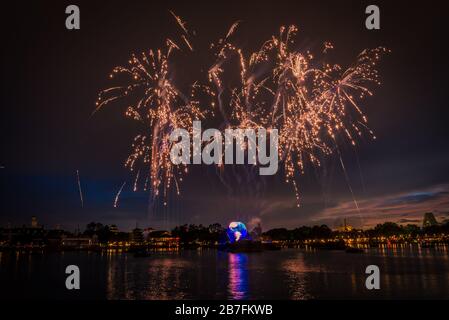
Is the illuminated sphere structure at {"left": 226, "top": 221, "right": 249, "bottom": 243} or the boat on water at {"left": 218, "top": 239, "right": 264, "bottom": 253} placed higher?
the illuminated sphere structure at {"left": 226, "top": 221, "right": 249, "bottom": 243}

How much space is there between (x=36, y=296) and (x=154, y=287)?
946cm

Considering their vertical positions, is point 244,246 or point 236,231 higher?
point 236,231

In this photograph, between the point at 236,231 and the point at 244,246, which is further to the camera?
the point at 236,231

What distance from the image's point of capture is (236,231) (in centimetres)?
13238

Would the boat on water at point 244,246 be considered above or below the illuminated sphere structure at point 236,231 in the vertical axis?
below

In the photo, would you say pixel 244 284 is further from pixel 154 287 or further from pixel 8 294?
pixel 8 294

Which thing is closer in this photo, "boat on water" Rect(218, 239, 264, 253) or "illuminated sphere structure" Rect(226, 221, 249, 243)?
"boat on water" Rect(218, 239, 264, 253)

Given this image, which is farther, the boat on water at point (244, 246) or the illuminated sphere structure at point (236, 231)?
the illuminated sphere structure at point (236, 231)

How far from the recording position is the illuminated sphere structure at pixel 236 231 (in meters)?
132

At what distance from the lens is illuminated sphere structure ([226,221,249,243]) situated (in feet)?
434
